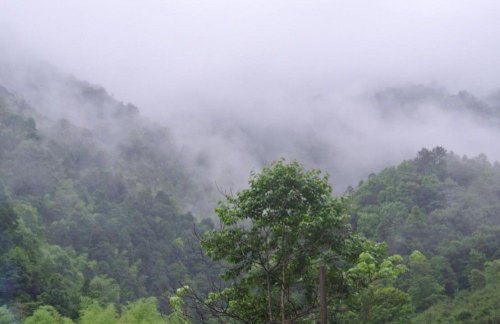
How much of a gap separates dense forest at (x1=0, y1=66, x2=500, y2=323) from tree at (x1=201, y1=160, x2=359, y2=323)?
2 cm

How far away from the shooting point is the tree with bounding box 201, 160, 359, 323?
7.62m

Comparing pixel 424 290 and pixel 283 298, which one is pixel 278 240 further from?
pixel 424 290

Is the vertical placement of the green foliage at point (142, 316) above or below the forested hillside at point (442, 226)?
below

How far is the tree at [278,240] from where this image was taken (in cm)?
762

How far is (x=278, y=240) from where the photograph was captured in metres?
7.79

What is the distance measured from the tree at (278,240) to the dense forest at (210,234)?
21 millimetres

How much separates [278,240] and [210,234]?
0.97m

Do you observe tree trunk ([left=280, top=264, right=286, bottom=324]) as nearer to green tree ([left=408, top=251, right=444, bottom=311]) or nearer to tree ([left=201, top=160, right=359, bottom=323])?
tree ([left=201, top=160, right=359, bottom=323])

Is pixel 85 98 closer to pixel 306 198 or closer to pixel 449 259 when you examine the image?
pixel 449 259

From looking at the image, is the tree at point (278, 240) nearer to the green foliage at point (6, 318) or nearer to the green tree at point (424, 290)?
the green foliage at point (6, 318)

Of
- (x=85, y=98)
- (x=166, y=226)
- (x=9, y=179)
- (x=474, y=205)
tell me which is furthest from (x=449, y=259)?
(x=85, y=98)

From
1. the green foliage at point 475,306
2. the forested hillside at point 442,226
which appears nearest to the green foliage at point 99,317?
the forested hillside at point 442,226

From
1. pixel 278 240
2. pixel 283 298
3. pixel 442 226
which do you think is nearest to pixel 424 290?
pixel 442 226

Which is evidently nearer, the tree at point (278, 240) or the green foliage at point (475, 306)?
the tree at point (278, 240)
